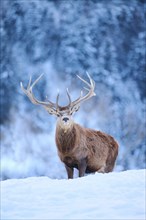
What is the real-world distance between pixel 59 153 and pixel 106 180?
197 inches

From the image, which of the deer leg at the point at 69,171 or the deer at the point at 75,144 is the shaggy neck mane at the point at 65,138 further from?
the deer leg at the point at 69,171

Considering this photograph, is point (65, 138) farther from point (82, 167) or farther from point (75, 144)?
point (82, 167)

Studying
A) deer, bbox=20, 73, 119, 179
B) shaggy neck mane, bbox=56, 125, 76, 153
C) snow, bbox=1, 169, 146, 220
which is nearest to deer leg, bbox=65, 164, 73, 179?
deer, bbox=20, 73, 119, 179

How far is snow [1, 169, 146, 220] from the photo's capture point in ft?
18.0

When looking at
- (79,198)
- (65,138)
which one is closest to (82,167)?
(65,138)

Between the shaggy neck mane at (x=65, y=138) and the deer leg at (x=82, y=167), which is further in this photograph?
the shaggy neck mane at (x=65, y=138)

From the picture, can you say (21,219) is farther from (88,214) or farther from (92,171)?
(92,171)

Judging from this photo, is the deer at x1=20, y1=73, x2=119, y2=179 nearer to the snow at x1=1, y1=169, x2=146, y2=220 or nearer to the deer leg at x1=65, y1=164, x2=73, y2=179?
A: the deer leg at x1=65, y1=164, x2=73, y2=179

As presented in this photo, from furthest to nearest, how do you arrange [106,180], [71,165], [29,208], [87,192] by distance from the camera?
[71,165]
[106,180]
[87,192]
[29,208]

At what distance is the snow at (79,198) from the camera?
5488 mm

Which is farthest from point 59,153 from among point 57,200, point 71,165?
point 57,200

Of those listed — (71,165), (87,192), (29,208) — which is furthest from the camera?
(71,165)

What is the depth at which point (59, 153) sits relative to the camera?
39.5ft

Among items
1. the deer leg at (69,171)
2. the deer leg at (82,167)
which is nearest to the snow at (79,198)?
the deer leg at (82,167)
